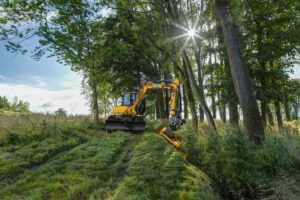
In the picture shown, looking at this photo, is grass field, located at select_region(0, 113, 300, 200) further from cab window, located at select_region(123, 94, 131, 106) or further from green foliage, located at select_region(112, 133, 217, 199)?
cab window, located at select_region(123, 94, 131, 106)

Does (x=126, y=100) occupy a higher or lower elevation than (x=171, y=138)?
higher

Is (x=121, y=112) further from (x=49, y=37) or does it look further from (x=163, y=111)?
(x=163, y=111)

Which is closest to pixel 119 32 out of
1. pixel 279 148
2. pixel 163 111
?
pixel 163 111

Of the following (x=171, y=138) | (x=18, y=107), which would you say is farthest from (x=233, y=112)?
(x=18, y=107)

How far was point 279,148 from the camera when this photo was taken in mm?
3545

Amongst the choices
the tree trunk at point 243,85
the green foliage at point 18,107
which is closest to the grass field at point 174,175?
the tree trunk at point 243,85

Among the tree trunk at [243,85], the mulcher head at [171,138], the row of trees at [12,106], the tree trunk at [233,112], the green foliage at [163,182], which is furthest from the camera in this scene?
the row of trees at [12,106]

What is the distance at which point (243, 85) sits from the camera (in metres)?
5.01

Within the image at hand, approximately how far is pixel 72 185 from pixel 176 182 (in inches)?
90.8

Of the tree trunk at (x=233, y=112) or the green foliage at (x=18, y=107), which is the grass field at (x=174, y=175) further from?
the green foliage at (x=18, y=107)

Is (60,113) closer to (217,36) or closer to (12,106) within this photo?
(217,36)

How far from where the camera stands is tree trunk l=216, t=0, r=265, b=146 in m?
4.83

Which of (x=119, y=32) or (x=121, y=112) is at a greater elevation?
(x=119, y=32)

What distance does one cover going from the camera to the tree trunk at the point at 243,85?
483cm
